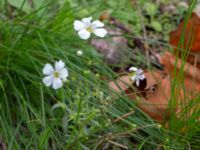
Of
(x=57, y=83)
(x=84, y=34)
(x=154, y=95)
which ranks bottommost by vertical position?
(x=154, y=95)

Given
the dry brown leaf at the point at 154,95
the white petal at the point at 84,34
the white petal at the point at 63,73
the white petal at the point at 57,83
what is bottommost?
the dry brown leaf at the point at 154,95

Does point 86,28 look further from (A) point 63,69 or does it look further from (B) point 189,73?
(B) point 189,73

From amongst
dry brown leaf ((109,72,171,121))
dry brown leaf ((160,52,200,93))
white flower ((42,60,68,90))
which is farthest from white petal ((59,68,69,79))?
dry brown leaf ((160,52,200,93))

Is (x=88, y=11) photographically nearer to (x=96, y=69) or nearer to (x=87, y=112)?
(x=96, y=69)

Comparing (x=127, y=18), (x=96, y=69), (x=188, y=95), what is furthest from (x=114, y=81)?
(x=127, y=18)

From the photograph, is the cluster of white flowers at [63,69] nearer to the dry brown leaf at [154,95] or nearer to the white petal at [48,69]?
the white petal at [48,69]

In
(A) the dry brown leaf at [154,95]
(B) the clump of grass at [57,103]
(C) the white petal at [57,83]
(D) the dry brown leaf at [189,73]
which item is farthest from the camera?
(D) the dry brown leaf at [189,73]

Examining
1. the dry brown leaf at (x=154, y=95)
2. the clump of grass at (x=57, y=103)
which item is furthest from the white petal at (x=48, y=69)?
the dry brown leaf at (x=154, y=95)

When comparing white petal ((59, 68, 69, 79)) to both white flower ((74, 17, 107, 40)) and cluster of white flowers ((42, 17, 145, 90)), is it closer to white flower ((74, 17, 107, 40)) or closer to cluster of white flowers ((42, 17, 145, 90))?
cluster of white flowers ((42, 17, 145, 90))

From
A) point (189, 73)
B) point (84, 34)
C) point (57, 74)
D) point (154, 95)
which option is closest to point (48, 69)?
point (57, 74)
